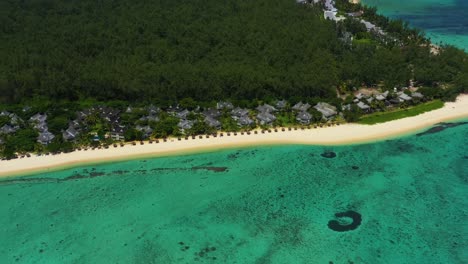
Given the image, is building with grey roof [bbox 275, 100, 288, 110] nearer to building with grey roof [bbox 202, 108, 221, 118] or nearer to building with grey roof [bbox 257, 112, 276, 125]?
building with grey roof [bbox 257, 112, 276, 125]

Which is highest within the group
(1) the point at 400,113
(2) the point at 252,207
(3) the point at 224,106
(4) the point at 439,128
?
(3) the point at 224,106

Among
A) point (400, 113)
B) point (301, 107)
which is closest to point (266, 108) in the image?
point (301, 107)

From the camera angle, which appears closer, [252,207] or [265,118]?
[252,207]

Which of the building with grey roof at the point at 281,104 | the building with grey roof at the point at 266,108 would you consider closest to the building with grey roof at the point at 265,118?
the building with grey roof at the point at 266,108

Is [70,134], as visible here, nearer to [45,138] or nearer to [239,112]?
[45,138]

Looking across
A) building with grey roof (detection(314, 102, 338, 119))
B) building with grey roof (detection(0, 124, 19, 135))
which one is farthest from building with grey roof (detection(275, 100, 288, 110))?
building with grey roof (detection(0, 124, 19, 135))

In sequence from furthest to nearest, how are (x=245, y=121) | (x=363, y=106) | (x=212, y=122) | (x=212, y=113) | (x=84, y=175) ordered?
1. (x=363, y=106)
2. (x=212, y=113)
3. (x=245, y=121)
4. (x=212, y=122)
5. (x=84, y=175)

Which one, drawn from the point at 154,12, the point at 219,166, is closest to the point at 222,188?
the point at 219,166

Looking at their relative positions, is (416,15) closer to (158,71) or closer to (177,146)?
(158,71)
